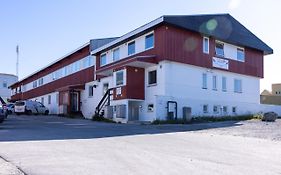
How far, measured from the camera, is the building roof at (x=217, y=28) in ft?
96.1

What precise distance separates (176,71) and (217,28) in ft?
22.9

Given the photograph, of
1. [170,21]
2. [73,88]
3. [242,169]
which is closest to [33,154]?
[242,169]

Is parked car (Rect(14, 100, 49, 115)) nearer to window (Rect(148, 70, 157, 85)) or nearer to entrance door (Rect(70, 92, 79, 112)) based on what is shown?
entrance door (Rect(70, 92, 79, 112))

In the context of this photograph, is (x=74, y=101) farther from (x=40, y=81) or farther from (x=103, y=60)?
(x=40, y=81)

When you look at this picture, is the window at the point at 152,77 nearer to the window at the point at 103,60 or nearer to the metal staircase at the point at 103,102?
the metal staircase at the point at 103,102

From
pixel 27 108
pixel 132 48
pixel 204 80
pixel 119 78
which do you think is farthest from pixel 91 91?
pixel 204 80

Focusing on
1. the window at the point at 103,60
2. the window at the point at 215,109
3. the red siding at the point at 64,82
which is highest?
the window at the point at 103,60

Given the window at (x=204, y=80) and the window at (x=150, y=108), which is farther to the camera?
the window at (x=204, y=80)

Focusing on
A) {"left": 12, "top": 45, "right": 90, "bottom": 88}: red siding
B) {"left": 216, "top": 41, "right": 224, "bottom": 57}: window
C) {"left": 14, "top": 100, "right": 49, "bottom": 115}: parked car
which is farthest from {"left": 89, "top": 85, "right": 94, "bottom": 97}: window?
{"left": 216, "top": 41, "right": 224, "bottom": 57}: window

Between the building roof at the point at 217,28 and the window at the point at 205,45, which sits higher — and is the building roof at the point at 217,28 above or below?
above

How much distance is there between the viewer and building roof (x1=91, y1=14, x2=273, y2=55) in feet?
96.1

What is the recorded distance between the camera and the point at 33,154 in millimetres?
10273

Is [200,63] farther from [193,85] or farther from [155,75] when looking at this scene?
[155,75]

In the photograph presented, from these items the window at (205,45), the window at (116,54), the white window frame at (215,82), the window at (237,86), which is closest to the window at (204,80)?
the white window frame at (215,82)
